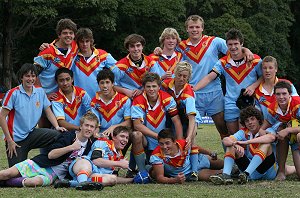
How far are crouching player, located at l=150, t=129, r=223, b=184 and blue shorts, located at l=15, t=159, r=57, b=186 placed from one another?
1356 millimetres

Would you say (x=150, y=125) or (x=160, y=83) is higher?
(x=160, y=83)

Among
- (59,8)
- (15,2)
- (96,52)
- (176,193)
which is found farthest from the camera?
(59,8)

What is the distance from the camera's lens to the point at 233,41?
913cm

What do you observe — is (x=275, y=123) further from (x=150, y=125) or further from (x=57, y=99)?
(x=57, y=99)

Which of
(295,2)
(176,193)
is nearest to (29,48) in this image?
(295,2)

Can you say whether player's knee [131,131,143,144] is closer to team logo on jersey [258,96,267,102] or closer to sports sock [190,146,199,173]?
sports sock [190,146,199,173]

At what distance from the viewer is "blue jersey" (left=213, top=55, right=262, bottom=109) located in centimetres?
928

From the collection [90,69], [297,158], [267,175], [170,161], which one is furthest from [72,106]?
[297,158]

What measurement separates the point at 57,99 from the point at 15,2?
22.2m

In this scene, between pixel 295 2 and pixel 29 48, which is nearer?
pixel 29 48

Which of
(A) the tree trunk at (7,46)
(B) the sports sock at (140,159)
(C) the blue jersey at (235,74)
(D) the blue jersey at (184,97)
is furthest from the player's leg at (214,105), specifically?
(A) the tree trunk at (7,46)

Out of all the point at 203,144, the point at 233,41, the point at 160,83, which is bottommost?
the point at 203,144

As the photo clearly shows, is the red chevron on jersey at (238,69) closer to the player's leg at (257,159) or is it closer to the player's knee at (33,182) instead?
the player's leg at (257,159)

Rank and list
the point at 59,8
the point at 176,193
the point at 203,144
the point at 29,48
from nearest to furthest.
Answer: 1. the point at 176,193
2. the point at 203,144
3. the point at 59,8
4. the point at 29,48
